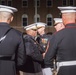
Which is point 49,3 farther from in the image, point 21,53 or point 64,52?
point 64,52

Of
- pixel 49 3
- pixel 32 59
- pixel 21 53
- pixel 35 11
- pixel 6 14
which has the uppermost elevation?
pixel 6 14

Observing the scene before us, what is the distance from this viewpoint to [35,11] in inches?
2410

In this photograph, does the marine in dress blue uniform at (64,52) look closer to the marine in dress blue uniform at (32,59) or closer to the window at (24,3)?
the marine in dress blue uniform at (32,59)

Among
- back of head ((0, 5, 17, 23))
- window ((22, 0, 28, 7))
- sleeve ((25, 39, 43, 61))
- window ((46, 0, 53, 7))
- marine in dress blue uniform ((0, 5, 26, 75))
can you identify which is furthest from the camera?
window ((22, 0, 28, 7))

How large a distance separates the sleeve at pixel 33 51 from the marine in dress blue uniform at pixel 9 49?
1.01 metres

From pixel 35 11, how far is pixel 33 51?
54.7m

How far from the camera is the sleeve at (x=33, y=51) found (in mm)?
6598

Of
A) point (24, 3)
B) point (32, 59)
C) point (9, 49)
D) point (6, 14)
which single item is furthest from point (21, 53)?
point (24, 3)

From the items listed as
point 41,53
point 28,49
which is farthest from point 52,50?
point 41,53

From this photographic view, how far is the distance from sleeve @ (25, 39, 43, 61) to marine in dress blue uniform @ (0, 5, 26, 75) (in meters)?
1.01

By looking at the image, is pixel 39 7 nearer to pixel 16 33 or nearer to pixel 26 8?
pixel 26 8

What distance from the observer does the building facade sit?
61.0 metres

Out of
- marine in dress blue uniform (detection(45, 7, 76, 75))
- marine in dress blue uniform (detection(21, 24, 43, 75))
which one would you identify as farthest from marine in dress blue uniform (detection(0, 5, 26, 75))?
marine in dress blue uniform (detection(21, 24, 43, 75))

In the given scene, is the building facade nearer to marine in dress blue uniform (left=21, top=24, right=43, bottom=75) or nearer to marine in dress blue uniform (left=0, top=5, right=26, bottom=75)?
marine in dress blue uniform (left=21, top=24, right=43, bottom=75)
